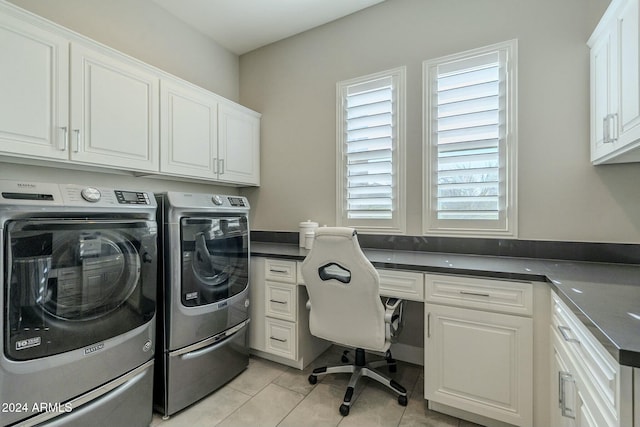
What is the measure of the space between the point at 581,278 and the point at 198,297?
6.83ft

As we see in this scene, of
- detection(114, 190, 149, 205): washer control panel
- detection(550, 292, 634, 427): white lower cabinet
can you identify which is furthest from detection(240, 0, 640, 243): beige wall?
detection(114, 190, 149, 205): washer control panel

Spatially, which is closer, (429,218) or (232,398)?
(232,398)

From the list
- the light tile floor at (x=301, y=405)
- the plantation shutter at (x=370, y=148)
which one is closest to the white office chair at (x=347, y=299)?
the light tile floor at (x=301, y=405)

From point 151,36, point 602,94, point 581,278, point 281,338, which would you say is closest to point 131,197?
point 281,338

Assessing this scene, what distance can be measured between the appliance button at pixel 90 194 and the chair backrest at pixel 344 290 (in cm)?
112

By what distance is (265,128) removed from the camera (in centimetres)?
307

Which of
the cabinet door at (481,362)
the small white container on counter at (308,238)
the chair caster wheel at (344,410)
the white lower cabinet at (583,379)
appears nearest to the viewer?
the white lower cabinet at (583,379)

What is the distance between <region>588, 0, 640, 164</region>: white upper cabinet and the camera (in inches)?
50.0

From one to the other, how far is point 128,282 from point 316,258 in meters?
1.03

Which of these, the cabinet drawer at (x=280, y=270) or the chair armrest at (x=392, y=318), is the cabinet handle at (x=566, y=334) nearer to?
the chair armrest at (x=392, y=318)

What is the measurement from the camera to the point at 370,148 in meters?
2.49

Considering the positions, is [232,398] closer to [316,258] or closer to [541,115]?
[316,258]

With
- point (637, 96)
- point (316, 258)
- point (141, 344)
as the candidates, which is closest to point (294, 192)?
point (316, 258)

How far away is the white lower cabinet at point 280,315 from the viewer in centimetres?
224
